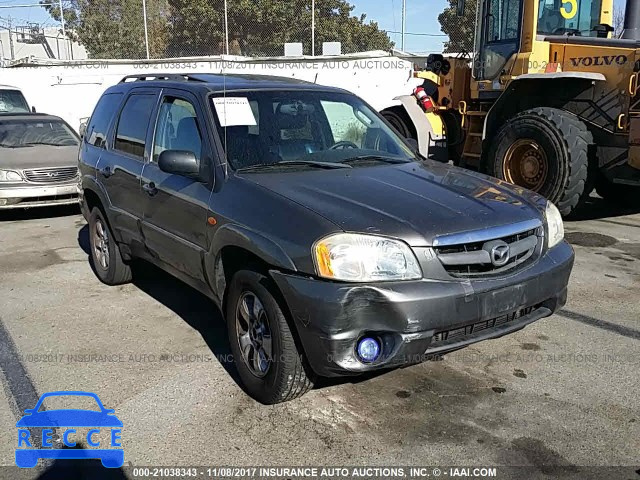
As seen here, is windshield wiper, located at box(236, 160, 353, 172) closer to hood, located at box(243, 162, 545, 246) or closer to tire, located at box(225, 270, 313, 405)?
hood, located at box(243, 162, 545, 246)

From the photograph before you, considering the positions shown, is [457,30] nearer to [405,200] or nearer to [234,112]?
[234,112]

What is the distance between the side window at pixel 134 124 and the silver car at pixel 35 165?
395cm

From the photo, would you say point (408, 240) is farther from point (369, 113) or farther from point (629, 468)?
point (369, 113)

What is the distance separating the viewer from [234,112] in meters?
3.98

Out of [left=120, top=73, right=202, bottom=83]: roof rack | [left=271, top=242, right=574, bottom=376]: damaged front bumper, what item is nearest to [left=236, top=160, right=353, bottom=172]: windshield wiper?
[left=271, top=242, right=574, bottom=376]: damaged front bumper

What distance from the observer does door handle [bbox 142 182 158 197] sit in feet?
14.3

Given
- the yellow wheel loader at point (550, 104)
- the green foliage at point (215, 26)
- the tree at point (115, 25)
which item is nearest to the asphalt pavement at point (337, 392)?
the yellow wheel loader at point (550, 104)

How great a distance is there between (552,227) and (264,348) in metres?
1.86

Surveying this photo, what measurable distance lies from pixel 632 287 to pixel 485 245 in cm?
294

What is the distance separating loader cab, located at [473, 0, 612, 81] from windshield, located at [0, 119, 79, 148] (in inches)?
253

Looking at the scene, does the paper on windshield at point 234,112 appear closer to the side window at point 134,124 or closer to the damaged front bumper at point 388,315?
the side window at point 134,124

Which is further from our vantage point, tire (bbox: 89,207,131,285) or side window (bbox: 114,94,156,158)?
tire (bbox: 89,207,131,285)

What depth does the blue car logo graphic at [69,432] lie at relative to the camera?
3.04m

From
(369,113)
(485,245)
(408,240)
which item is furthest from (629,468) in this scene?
(369,113)
